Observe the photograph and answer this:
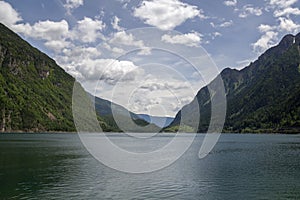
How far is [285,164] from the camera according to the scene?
282 ft

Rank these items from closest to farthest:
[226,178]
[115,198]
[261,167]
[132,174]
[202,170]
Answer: [115,198], [226,178], [132,174], [202,170], [261,167]

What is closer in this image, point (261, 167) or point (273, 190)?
point (273, 190)

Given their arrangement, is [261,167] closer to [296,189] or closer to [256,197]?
[296,189]

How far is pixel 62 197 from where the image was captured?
4569cm

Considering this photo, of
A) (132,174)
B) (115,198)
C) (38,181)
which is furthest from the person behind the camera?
(132,174)

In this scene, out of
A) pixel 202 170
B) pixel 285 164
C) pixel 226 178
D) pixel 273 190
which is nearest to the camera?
pixel 273 190

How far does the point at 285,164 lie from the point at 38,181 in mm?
60715

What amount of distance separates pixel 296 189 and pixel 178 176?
69.7 feet

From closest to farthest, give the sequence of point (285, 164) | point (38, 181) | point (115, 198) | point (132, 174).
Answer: point (115, 198), point (38, 181), point (132, 174), point (285, 164)

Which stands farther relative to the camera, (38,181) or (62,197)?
(38,181)

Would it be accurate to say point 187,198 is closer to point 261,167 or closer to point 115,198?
point 115,198

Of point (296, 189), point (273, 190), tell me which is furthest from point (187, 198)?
point (296, 189)

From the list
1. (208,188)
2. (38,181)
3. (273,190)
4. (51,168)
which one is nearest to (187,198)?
(208,188)

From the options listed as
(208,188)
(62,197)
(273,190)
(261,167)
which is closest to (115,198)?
(62,197)
